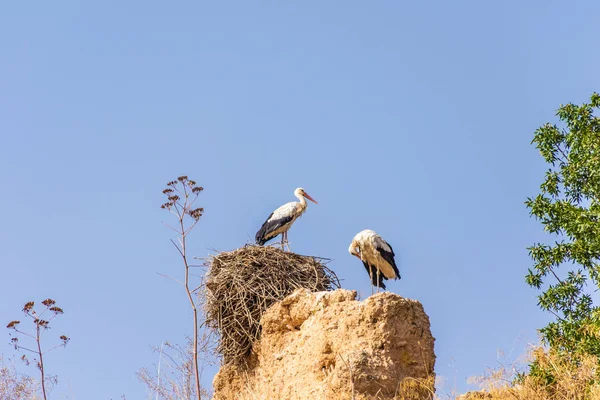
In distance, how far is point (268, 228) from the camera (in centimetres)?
1681

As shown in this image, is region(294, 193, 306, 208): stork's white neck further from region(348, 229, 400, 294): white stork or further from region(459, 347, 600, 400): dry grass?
region(459, 347, 600, 400): dry grass

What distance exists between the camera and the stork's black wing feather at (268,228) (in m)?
16.7

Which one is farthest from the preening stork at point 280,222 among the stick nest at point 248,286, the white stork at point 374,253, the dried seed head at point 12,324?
the dried seed head at point 12,324

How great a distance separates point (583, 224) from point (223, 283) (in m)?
4.69

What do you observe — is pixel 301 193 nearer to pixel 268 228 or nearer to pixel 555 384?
pixel 268 228

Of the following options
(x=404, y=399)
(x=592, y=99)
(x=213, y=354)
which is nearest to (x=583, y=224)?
(x=592, y=99)

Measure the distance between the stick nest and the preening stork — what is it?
10.4 ft

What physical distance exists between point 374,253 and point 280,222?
5.82ft

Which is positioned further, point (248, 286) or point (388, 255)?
point (388, 255)

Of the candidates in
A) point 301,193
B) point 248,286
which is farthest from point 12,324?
point 301,193

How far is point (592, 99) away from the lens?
46.3 feet

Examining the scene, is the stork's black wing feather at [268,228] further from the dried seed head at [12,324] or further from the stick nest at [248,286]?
the dried seed head at [12,324]

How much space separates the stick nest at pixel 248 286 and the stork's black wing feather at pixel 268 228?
10.2 ft

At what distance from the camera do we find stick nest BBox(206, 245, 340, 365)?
42.1 feet
